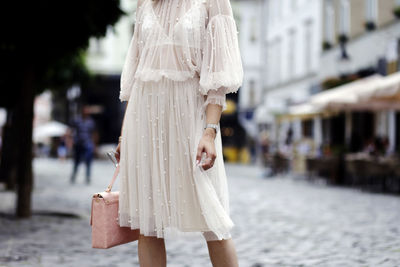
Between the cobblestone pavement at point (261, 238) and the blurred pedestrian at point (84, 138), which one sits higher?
the blurred pedestrian at point (84, 138)

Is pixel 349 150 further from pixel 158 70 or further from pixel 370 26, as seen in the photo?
pixel 158 70

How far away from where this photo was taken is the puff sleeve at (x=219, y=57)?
292 cm

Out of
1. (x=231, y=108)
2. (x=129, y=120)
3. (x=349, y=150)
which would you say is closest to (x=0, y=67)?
(x=129, y=120)

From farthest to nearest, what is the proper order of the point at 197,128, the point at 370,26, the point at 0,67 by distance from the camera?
the point at 370,26 < the point at 0,67 < the point at 197,128

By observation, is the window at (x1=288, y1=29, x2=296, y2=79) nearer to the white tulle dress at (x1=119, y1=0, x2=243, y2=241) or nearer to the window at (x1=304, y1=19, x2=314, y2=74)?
the window at (x1=304, y1=19, x2=314, y2=74)

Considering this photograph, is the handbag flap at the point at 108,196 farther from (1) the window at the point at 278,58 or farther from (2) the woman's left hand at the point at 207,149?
(1) the window at the point at 278,58

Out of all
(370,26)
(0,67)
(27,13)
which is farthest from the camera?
(370,26)

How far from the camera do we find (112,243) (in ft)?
9.79

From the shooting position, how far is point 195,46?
300cm

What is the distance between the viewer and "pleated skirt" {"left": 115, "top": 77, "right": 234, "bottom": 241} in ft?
9.48

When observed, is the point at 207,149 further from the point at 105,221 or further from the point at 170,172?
the point at 105,221

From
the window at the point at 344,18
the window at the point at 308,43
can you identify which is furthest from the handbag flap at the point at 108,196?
the window at the point at 308,43

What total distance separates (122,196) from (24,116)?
17.1 feet

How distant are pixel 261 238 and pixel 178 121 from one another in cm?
381
